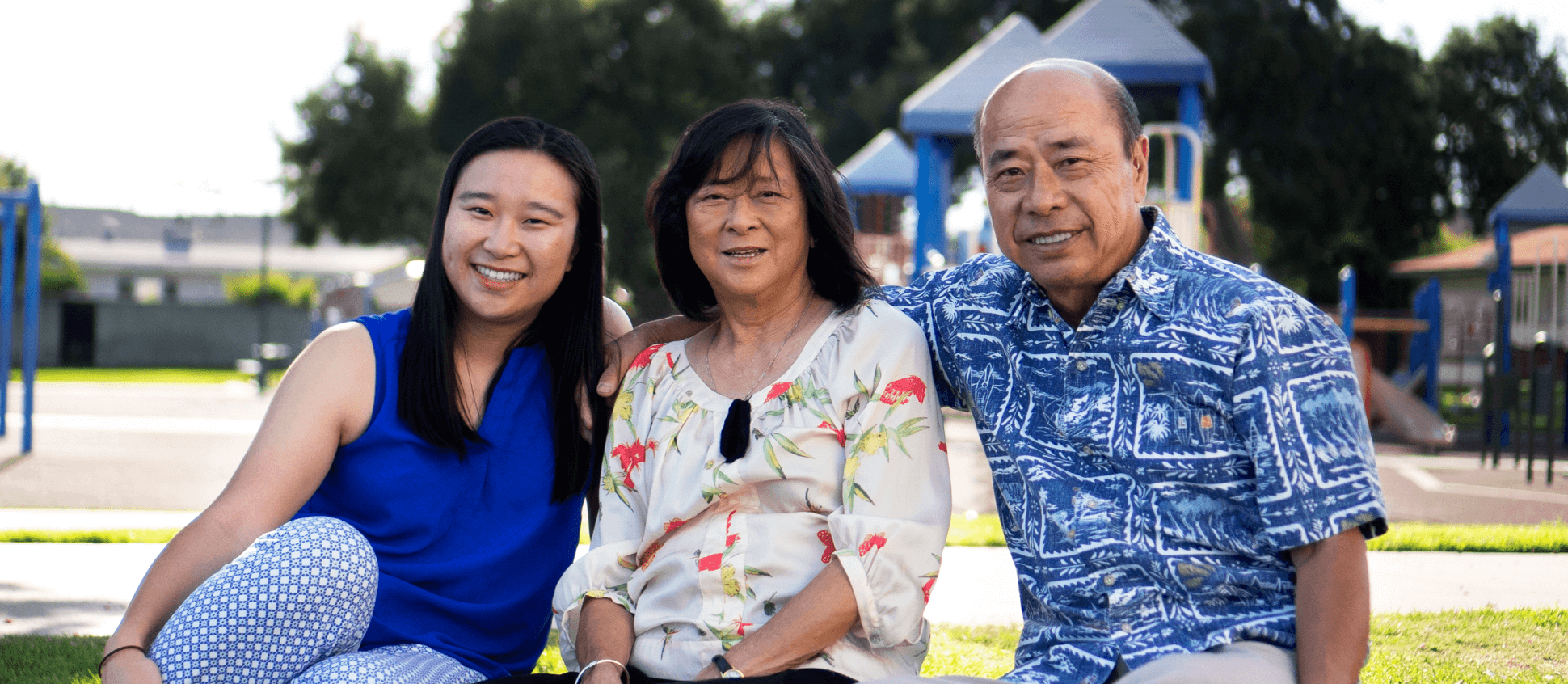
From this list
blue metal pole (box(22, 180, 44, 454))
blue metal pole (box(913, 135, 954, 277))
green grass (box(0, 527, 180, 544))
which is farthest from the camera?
blue metal pole (box(913, 135, 954, 277))

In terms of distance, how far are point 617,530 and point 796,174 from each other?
83 centimetres

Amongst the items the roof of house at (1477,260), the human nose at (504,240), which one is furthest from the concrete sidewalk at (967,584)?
the roof of house at (1477,260)

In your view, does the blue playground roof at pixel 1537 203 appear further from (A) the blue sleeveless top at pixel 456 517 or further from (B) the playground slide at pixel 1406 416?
(A) the blue sleeveless top at pixel 456 517

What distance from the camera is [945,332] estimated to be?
2.56 m

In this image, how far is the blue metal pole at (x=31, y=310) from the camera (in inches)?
429

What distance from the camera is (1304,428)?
2004 millimetres

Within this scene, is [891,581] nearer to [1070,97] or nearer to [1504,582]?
[1070,97]

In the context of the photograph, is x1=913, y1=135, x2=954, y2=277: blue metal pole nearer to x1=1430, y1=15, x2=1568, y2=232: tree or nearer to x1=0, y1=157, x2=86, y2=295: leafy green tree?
x1=1430, y1=15, x2=1568, y2=232: tree

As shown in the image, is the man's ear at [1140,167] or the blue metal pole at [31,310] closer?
the man's ear at [1140,167]

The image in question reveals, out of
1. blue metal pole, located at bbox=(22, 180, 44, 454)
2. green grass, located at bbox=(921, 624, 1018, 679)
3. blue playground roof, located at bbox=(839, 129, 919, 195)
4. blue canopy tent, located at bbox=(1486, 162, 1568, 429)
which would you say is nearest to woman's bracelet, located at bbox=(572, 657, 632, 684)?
green grass, located at bbox=(921, 624, 1018, 679)

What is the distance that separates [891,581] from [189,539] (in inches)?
53.3

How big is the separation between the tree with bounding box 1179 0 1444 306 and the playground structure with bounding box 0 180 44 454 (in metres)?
20.3

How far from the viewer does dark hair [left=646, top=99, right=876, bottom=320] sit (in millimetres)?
2422

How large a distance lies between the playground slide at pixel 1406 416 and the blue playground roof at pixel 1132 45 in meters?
4.75
